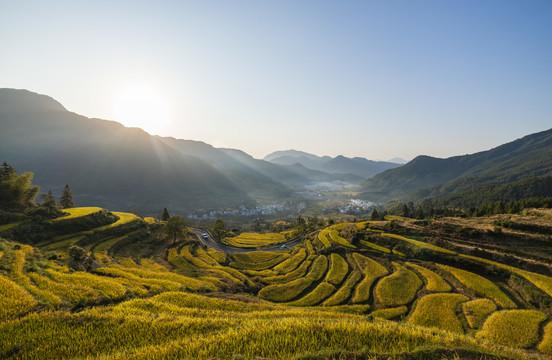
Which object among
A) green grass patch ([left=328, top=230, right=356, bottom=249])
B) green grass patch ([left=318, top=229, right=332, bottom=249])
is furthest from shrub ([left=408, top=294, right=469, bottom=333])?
green grass patch ([left=318, top=229, right=332, bottom=249])

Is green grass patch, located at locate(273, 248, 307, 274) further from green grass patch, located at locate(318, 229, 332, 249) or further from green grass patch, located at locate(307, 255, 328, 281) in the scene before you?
green grass patch, located at locate(318, 229, 332, 249)

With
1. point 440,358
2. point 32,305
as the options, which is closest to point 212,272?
point 32,305

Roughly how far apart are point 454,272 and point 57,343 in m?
42.1

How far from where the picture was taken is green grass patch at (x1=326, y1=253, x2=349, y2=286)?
30716 millimetres

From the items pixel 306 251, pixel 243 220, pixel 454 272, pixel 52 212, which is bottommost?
pixel 243 220

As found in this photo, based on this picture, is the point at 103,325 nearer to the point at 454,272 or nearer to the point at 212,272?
the point at 212,272

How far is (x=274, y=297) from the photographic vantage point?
2656 centimetres

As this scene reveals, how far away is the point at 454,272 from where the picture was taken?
29750 mm

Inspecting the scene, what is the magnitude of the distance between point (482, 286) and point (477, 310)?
7234 mm

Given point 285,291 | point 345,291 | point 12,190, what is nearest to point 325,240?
point 345,291

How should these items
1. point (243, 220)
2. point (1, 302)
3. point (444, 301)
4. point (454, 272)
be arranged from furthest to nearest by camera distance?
1. point (243, 220)
2. point (454, 272)
3. point (444, 301)
4. point (1, 302)

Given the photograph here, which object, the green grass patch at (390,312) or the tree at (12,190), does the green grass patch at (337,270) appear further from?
the tree at (12,190)

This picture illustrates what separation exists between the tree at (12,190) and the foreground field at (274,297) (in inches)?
357

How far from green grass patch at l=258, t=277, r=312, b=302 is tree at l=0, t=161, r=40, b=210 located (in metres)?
46.7
